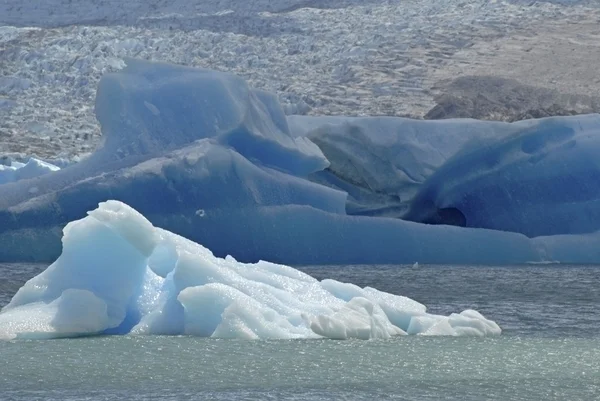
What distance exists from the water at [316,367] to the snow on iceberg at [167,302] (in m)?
0.18

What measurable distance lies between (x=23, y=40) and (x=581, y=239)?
1308cm

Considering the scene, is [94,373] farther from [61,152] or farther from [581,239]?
[61,152]

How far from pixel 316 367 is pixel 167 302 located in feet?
5.41

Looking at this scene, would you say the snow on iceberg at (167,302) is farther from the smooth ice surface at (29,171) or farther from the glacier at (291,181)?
the smooth ice surface at (29,171)

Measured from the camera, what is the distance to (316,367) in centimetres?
692

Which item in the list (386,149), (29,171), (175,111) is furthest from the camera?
(29,171)

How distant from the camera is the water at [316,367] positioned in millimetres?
6250

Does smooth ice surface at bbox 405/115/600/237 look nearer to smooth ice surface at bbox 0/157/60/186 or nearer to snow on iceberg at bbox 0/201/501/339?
smooth ice surface at bbox 0/157/60/186

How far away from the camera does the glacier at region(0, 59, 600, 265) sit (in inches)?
507

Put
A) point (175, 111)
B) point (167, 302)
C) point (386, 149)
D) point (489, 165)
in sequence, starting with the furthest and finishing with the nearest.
Answer: point (386, 149) → point (489, 165) → point (175, 111) → point (167, 302)

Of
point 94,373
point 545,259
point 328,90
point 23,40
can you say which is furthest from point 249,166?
point 23,40

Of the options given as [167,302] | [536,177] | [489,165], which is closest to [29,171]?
[489,165]

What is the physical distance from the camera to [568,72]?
20812 mm

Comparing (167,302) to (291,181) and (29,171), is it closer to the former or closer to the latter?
(291,181)
